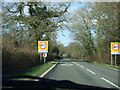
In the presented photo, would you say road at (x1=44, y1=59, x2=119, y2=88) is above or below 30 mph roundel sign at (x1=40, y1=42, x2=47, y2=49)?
below

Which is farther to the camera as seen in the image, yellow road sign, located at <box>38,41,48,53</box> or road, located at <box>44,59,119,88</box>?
yellow road sign, located at <box>38,41,48,53</box>

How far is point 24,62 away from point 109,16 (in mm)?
15072

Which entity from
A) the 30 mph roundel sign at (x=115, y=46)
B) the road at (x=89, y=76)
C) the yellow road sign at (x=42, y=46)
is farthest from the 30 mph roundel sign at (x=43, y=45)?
the road at (x=89, y=76)

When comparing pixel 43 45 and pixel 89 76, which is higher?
pixel 43 45

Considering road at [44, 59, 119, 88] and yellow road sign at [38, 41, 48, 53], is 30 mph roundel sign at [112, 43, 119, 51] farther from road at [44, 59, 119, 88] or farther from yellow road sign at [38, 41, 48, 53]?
road at [44, 59, 119, 88]

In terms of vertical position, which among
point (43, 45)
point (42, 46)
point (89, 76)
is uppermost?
point (43, 45)

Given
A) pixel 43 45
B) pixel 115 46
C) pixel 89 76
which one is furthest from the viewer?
pixel 115 46

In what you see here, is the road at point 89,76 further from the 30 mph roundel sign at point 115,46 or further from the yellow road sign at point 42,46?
the 30 mph roundel sign at point 115,46

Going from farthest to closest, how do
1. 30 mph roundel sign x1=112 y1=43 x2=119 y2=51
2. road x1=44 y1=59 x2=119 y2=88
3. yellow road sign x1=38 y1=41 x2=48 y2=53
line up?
30 mph roundel sign x1=112 y1=43 x2=119 y2=51, yellow road sign x1=38 y1=41 x2=48 y2=53, road x1=44 y1=59 x2=119 y2=88

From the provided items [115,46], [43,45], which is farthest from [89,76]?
[115,46]

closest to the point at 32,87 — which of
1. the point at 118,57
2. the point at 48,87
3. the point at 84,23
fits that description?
the point at 48,87

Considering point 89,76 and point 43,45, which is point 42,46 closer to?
point 43,45

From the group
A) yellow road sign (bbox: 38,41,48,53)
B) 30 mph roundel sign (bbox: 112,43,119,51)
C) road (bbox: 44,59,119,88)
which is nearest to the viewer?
road (bbox: 44,59,119,88)

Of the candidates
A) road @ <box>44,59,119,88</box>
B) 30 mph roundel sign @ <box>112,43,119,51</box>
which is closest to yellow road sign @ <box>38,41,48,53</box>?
30 mph roundel sign @ <box>112,43,119,51</box>
